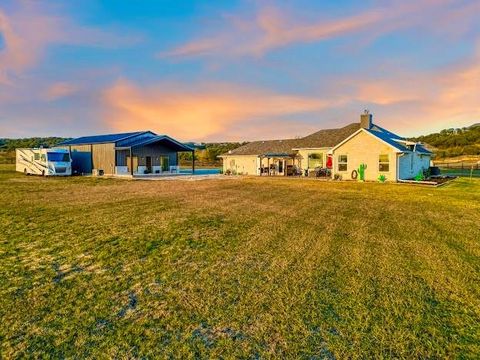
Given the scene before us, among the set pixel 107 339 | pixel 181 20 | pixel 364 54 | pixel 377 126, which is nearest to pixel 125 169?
pixel 181 20

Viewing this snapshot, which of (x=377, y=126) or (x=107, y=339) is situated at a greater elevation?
(x=377, y=126)

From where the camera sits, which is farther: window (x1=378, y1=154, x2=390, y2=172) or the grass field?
window (x1=378, y1=154, x2=390, y2=172)

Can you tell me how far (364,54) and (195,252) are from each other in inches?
837

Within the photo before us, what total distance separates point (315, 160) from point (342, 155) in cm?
620

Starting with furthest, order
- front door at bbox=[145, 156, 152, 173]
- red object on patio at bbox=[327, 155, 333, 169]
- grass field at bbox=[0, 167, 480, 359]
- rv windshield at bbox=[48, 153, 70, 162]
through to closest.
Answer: front door at bbox=[145, 156, 152, 173]
rv windshield at bbox=[48, 153, 70, 162]
red object on patio at bbox=[327, 155, 333, 169]
grass field at bbox=[0, 167, 480, 359]

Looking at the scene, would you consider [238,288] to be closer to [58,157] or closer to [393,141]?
[393,141]

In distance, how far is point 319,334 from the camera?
364 centimetres

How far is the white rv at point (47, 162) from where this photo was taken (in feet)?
104

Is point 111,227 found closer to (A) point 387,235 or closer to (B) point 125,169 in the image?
(A) point 387,235

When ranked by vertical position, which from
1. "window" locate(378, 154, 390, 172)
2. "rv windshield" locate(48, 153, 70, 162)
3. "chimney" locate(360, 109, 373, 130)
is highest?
"chimney" locate(360, 109, 373, 130)

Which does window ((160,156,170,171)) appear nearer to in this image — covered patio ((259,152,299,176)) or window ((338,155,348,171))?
covered patio ((259,152,299,176))

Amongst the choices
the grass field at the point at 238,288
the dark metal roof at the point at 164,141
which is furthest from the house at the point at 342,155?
the grass field at the point at 238,288

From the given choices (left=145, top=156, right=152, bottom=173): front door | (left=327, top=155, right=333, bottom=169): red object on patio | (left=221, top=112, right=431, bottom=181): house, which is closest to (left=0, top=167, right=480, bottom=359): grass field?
(left=221, top=112, right=431, bottom=181): house

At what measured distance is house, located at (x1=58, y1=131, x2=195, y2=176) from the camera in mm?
33662
